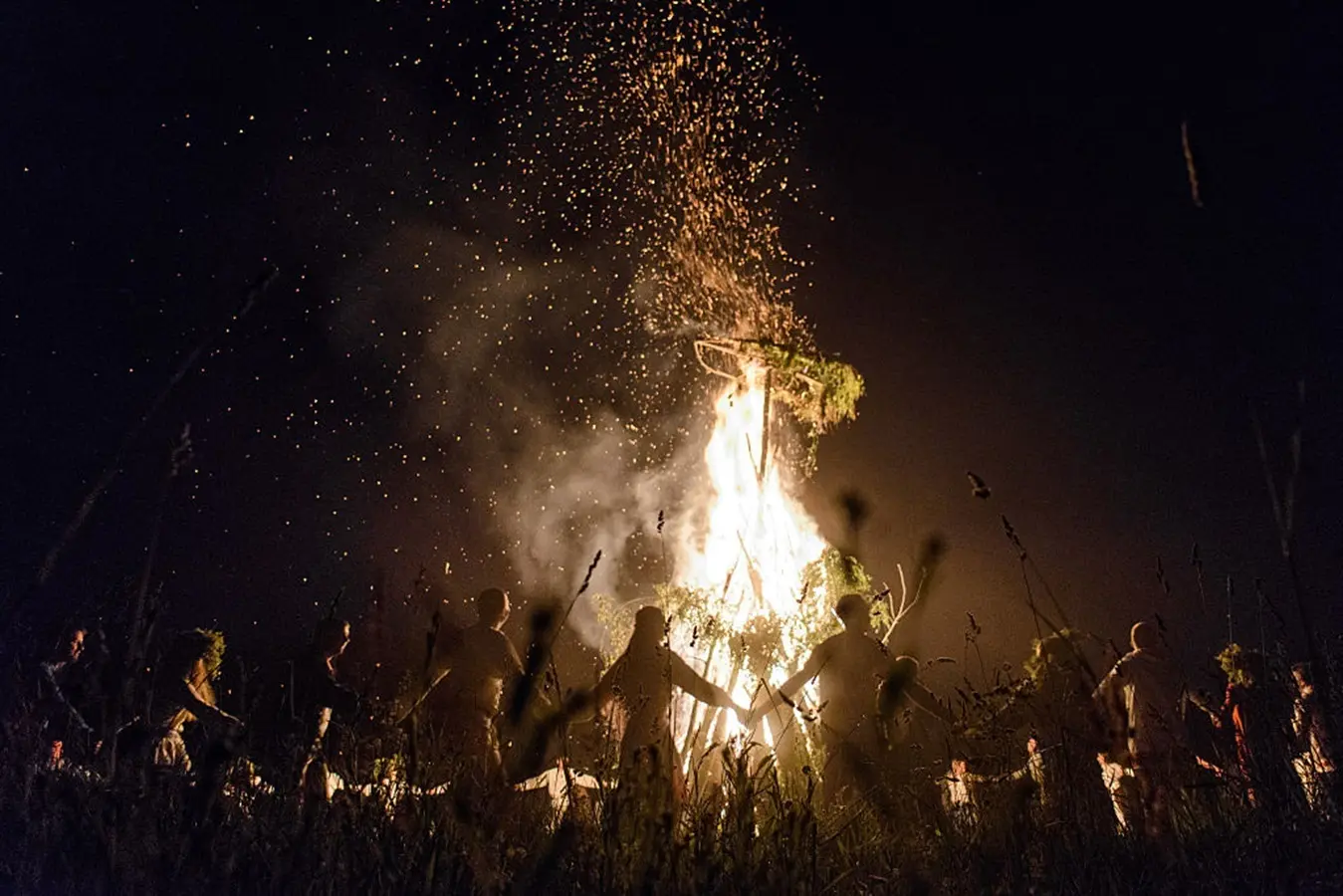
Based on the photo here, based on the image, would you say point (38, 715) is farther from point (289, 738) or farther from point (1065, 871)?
point (1065, 871)

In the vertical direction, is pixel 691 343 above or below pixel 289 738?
above

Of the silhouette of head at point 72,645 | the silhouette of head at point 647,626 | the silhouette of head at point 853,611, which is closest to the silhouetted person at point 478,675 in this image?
the silhouette of head at point 647,626

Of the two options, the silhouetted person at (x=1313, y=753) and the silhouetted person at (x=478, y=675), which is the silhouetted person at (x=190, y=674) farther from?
the silhouetted person at (x=1313, y=753)

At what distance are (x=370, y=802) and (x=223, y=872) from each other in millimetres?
416

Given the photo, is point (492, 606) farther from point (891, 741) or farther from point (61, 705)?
point (891, 741)

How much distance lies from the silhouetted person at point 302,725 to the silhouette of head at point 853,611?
11.5ft

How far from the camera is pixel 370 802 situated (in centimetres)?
267

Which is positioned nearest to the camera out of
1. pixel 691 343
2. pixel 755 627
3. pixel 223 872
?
pixel 223 872

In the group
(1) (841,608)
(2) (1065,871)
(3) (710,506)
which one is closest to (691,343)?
A: (3) (710,506)

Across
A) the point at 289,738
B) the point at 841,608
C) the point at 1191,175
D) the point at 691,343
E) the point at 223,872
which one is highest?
the point at 691,343

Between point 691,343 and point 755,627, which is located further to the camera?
point 691,343

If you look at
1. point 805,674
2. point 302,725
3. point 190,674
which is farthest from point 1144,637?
point 190,674

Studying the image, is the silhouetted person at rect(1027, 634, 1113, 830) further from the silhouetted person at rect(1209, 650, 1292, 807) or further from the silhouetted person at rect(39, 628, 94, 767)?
the silhouetted person at rect(39, 628, 94, 767)

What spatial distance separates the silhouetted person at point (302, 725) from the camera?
9.18 ft
